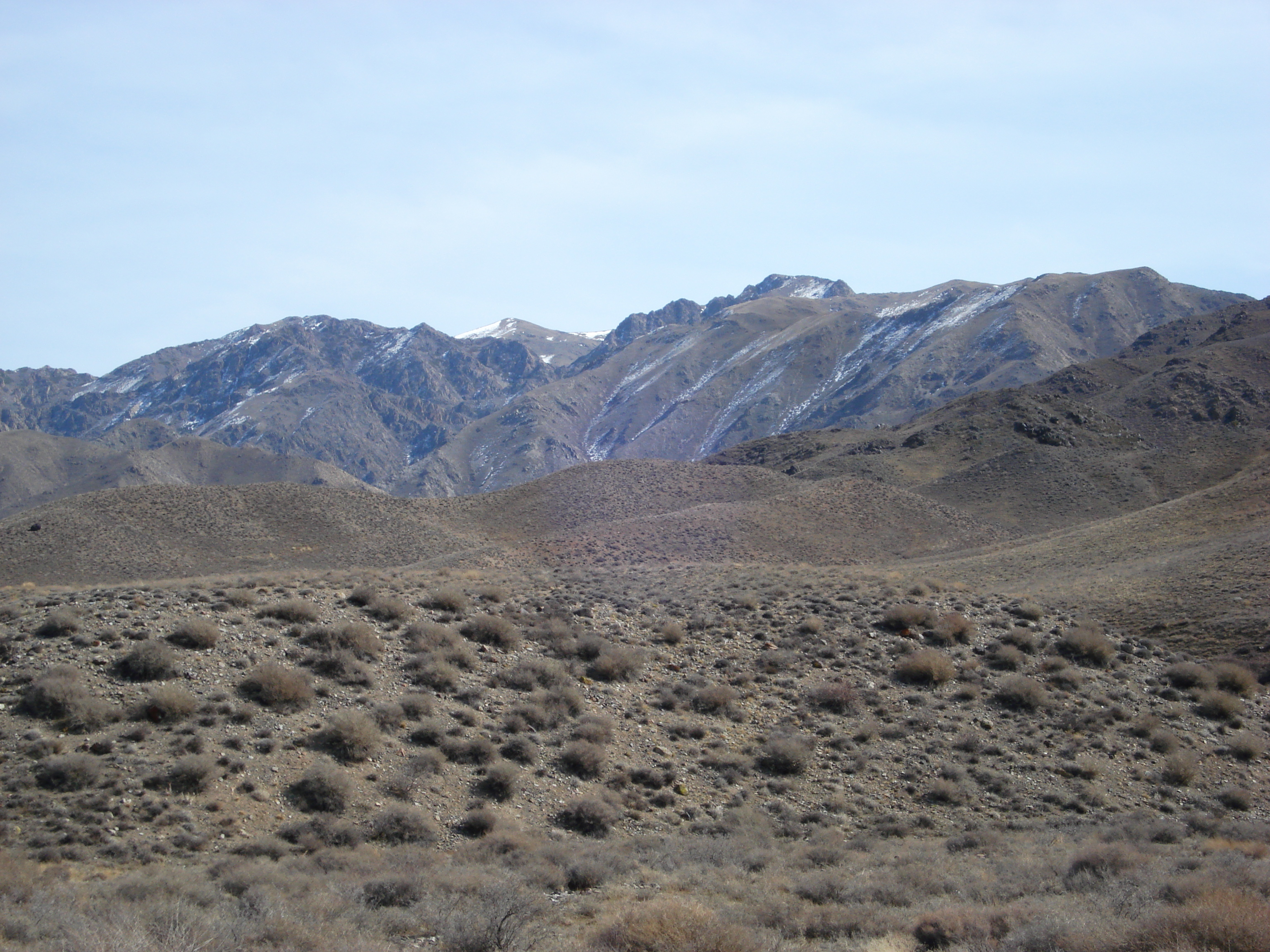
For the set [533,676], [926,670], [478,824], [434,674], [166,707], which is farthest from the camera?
[926,670]

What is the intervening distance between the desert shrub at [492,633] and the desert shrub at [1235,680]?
1737 centimetres

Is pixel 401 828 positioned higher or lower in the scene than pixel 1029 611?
lower

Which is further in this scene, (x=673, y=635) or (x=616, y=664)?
(x=673, y=635)

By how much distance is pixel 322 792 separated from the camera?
1402cm

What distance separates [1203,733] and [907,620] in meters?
7.16

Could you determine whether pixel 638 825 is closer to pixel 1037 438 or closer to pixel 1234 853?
pixel 1234 853

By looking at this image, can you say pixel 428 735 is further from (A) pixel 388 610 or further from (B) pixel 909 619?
(B) pixel 909 619

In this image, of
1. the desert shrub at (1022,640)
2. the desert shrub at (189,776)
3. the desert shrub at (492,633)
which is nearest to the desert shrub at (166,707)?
the desert shrub at (189,776)

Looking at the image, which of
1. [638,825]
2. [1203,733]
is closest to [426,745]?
[638,825]

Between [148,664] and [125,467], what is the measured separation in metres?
182

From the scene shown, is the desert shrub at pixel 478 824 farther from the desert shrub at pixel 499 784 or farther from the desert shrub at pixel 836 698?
the desert shrub at pixel 836 698

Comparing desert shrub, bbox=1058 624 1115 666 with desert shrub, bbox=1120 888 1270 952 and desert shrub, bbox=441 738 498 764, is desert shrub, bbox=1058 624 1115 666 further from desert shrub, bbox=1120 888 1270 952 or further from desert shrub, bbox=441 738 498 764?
desert shrub, bbox=441 738 498 764

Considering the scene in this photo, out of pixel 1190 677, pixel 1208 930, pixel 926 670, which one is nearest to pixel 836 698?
pixel 926 670

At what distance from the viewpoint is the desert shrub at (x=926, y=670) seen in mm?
21594
